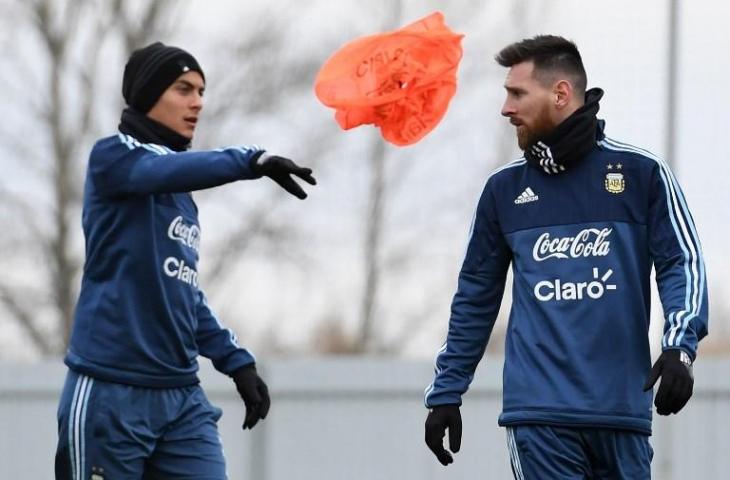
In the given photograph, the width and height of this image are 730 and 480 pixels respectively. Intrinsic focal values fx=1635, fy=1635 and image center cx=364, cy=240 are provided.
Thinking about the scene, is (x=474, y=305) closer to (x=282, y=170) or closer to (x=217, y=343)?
(x=282, y=170)

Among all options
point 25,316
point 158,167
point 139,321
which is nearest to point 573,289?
point 158,167

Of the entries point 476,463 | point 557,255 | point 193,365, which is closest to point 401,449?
point 476,463

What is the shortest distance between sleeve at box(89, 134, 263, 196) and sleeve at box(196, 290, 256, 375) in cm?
71

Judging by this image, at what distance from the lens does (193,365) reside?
6.68 metres

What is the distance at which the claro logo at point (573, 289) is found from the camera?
225 inches

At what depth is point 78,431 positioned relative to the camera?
21.0 ft

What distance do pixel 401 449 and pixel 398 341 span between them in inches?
339

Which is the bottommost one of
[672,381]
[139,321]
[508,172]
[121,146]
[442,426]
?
[442,426]

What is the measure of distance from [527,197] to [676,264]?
0.61 metres

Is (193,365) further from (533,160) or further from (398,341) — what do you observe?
(398,341)

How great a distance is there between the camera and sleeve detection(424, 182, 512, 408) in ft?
20.0

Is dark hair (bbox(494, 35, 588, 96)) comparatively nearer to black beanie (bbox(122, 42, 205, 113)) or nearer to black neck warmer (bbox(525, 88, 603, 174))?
black neck warmer (bbox(525, 88, 603, 174))

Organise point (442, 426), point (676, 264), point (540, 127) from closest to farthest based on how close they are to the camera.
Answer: point (676, 264) → point (540, 127) → point (442, 426)

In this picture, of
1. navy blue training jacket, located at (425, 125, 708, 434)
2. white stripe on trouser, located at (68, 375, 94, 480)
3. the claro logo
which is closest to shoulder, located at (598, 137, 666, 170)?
navy blue training jacket, located at (425, 125, 708, 434)
